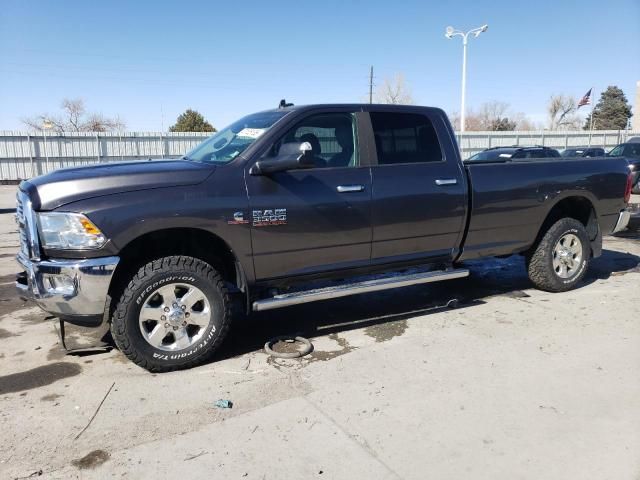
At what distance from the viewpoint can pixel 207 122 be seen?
140 ft

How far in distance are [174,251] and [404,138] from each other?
2374mm

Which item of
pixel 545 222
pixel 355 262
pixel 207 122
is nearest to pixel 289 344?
pixel 355 262

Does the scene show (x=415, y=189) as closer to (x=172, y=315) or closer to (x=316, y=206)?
(x=316, y=206)

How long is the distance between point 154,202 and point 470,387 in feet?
8.65

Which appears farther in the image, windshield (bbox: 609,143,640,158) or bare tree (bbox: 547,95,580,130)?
bare tree (bbox: 547,95,580,130)

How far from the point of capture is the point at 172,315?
389cm

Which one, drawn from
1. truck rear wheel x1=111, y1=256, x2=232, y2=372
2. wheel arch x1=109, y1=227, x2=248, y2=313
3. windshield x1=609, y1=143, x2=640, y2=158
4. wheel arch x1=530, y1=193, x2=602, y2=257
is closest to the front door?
wheel arch x1=109, y1=227, x2=248, y2=313

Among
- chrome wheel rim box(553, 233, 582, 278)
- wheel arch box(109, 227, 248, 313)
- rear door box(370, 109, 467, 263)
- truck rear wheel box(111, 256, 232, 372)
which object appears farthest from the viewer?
chrome wheel rim box(553, 233, 582, 278)

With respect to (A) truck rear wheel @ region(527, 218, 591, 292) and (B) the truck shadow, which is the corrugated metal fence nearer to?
(B) the truck shadow

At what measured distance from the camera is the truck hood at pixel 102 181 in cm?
357

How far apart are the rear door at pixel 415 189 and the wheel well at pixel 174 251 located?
1322mm

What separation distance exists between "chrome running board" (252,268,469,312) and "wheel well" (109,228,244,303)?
0.32m

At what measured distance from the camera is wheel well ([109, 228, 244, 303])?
12.7 ft

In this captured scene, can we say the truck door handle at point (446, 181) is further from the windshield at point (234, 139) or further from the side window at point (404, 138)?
the windshield at point (234, 139)
